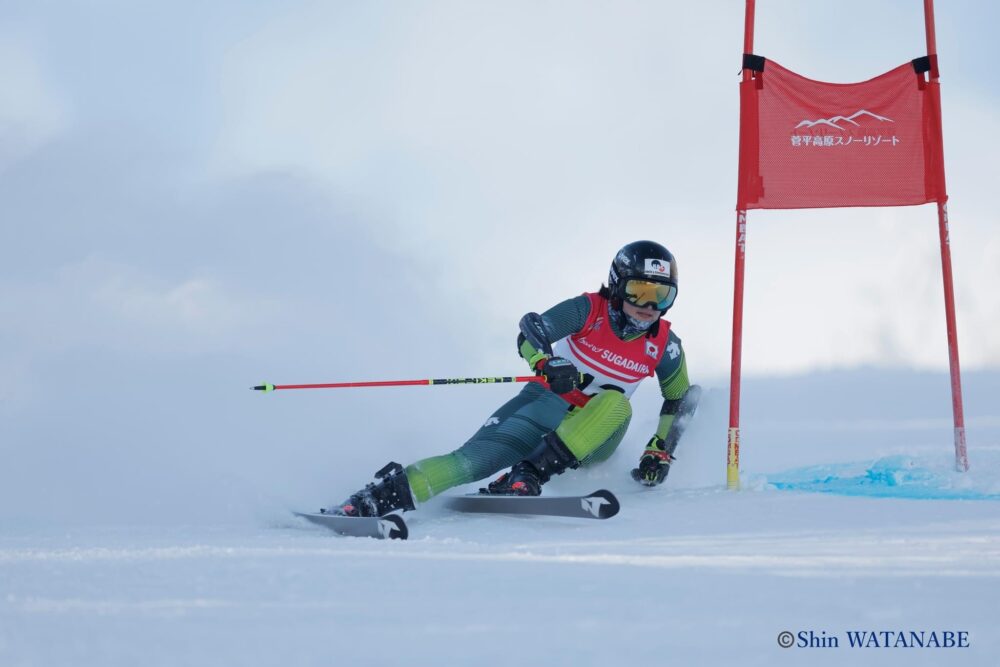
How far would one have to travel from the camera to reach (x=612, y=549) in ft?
10.5

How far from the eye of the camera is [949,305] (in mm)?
5742

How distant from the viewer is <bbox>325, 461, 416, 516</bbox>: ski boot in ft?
12.9

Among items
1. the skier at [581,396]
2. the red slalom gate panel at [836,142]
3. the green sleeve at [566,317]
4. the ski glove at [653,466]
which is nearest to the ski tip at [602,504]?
the skier at [581,396]

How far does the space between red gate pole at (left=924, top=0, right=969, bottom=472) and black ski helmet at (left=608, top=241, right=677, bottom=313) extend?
6.21 feet

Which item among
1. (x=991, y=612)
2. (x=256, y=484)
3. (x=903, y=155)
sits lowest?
(x=991, y=612)

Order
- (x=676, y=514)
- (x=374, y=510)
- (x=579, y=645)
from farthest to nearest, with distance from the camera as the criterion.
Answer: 1. (x=676, y=514)
2. (x=374, y=510)
3. (x=579, y=645)

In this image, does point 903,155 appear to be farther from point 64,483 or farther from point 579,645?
point 64,483

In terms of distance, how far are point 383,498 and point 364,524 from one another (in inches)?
11.9

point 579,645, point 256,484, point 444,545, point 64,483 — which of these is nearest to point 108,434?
point 64,483

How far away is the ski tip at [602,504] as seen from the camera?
3963mm

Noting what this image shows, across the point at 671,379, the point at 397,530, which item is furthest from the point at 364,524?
the point at 671,379

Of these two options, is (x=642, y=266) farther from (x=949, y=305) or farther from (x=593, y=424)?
(x=949, y=305)

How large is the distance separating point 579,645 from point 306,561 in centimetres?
113

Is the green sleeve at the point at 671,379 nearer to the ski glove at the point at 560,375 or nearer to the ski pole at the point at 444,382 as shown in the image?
the ski pole at the point at 444,382
